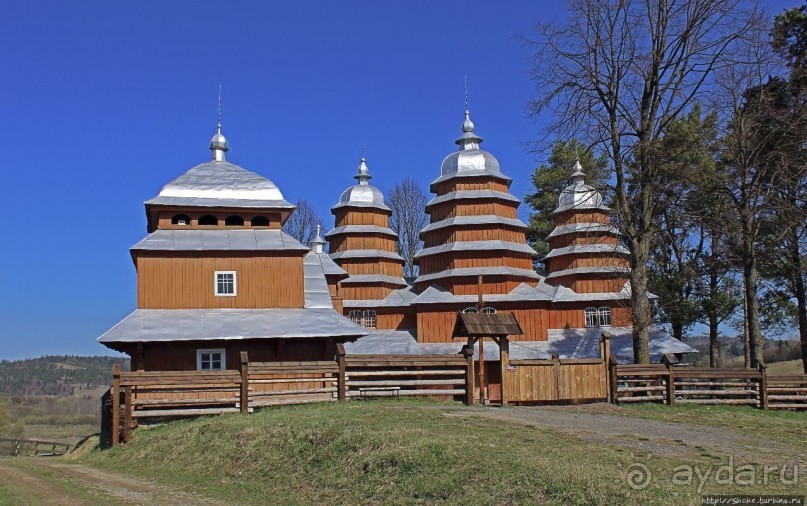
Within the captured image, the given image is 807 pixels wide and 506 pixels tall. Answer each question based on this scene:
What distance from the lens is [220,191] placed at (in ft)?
98.5

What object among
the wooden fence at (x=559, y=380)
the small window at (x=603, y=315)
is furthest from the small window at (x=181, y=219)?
the small window at (x=603, y=315)

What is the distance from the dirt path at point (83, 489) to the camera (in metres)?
13.4

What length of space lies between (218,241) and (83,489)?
1476cm

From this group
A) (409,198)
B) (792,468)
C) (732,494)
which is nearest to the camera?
(732,494)

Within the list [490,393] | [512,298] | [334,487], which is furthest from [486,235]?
[334,487]

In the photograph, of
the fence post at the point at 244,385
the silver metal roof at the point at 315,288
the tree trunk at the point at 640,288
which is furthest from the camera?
the silver metal roof at the point at 315,288

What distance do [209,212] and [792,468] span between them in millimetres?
22481

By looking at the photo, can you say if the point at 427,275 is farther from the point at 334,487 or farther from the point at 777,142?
the point at 334,487

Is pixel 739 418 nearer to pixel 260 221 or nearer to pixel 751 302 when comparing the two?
pixel 751 302

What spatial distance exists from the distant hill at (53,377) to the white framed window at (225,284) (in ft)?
511

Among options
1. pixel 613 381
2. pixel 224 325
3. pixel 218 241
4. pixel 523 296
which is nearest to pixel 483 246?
pixel 523 296

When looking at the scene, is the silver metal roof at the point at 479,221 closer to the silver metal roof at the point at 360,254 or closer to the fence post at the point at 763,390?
the silver metal roof at the point at 360,254

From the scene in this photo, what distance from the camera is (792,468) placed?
11.9 metres

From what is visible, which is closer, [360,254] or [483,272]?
[483,272]
